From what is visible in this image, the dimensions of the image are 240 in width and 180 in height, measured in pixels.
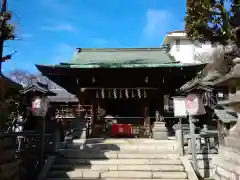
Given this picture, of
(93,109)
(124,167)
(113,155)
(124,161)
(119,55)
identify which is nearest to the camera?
(124,167)

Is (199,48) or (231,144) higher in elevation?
(199,48)

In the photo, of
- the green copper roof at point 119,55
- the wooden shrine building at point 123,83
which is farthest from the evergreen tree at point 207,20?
the green copper roof at point 119,55

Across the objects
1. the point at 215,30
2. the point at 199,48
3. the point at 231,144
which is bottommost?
the point at 231,144

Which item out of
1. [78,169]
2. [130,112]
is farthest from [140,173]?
[130,112]

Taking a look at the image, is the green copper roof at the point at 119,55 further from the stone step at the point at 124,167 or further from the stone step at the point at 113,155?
the stone step at the point at 124,167

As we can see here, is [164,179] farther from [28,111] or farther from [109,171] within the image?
[28,111]

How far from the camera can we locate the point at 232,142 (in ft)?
15.0

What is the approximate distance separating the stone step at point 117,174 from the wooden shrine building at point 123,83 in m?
6.23

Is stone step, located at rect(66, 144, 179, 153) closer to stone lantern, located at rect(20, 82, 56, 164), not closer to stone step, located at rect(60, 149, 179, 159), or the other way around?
stone step, located at rect(60, 149, 179, 159)

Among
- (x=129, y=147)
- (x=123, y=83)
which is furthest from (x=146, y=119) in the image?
(x=129, y=147)

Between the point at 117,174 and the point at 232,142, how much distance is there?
13.1 ft

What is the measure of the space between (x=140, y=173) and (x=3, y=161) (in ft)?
13.4

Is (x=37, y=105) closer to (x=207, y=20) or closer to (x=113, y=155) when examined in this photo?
(x=113, y=155)

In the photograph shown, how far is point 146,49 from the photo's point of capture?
60.1 feet
